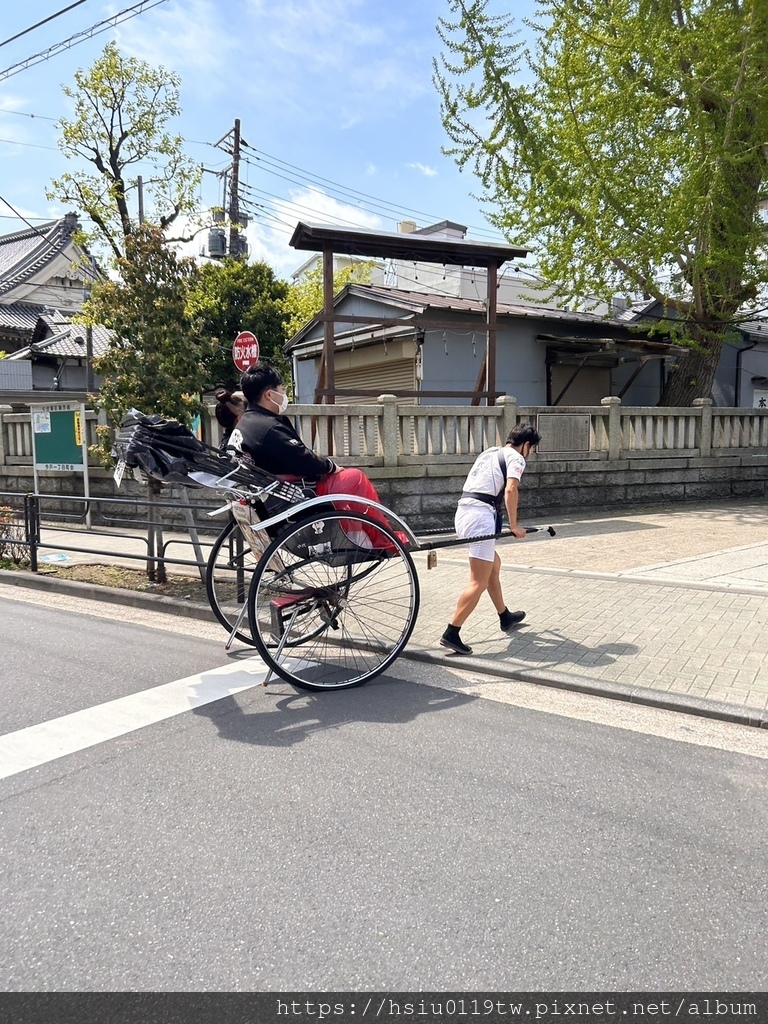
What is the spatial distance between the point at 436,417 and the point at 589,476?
3303 millimetres

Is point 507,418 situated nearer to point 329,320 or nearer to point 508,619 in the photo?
point 329,320

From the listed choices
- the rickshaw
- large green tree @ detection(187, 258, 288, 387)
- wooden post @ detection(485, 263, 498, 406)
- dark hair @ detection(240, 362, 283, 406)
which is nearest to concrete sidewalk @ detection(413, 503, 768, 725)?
the rickshaw

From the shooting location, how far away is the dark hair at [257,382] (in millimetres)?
4965

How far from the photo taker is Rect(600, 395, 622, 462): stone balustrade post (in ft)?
44.0

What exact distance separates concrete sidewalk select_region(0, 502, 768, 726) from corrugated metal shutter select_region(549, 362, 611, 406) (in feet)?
26.5

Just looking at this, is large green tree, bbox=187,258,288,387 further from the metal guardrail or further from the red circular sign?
the metal guardrail

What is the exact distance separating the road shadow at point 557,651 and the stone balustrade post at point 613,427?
→ 8.24 meters

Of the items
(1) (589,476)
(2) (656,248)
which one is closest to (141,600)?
(1) (589,476)

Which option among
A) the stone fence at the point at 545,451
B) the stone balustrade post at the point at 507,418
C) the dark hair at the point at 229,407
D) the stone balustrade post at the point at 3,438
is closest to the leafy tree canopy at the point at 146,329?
the dark hair at the point at 229,407

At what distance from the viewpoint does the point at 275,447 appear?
482 centimetres

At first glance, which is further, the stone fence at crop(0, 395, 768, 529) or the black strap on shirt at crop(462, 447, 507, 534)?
the stone fence at crop(0, 395, 768, 529)

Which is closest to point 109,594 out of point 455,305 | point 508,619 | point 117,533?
point 117,533

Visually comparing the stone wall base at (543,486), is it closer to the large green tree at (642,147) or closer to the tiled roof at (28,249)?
the large green tree at (642,147)

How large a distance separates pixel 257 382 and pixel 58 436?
8846 millimetres
